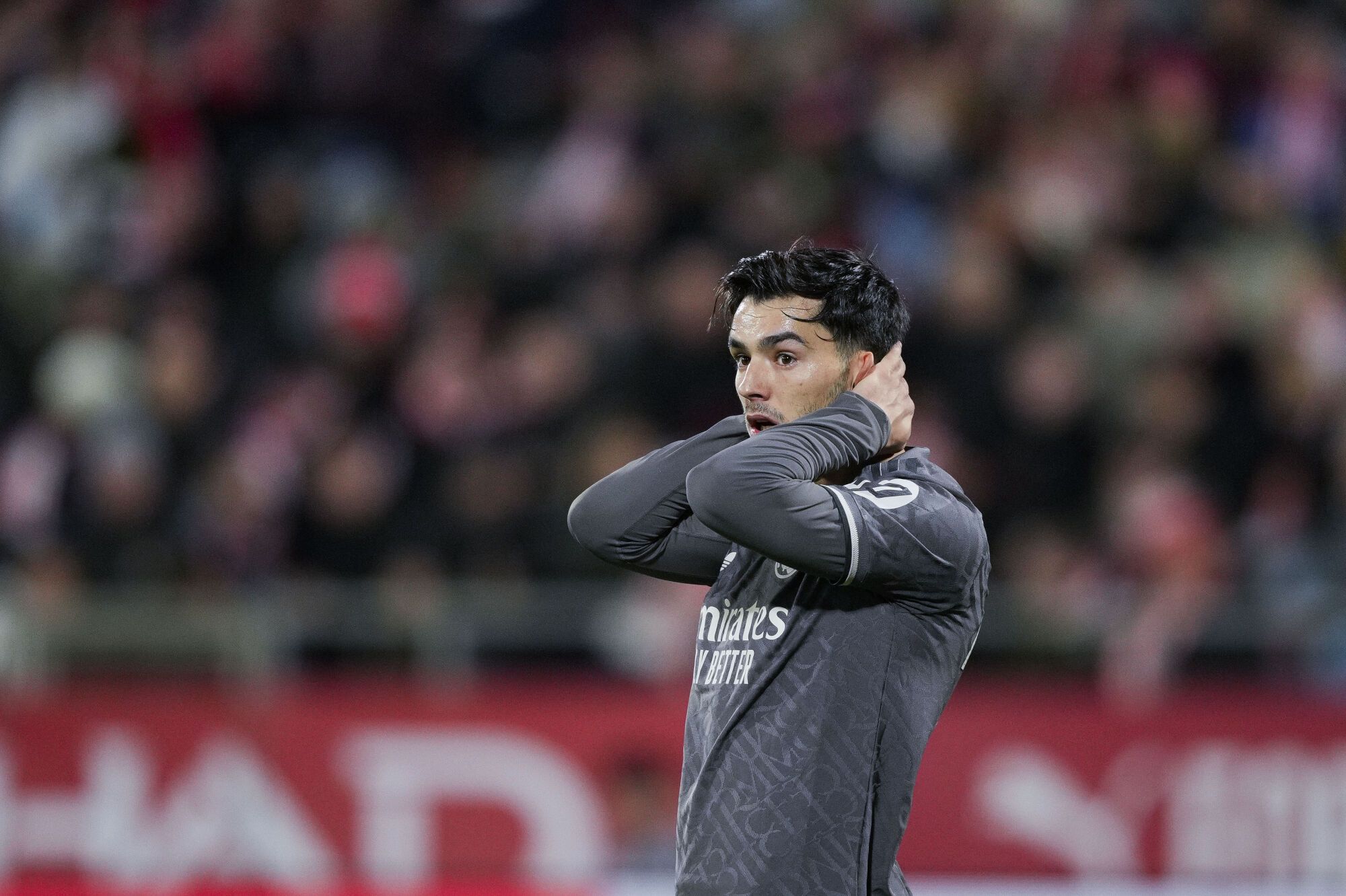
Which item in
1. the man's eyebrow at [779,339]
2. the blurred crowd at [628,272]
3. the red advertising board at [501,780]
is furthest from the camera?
the blurred crowd at [628,272]

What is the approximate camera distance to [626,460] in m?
8.80

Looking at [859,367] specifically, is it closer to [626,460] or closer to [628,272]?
[626,460]

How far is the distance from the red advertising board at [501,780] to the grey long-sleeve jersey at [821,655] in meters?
5.30

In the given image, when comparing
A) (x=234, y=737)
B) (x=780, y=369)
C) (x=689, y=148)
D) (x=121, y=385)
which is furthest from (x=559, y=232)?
(x=780, y=369)

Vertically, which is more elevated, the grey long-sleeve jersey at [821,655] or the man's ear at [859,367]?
the man's ear at [859,367]

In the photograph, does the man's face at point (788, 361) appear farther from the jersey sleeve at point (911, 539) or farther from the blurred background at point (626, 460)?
the blurred background at point (626, 460)

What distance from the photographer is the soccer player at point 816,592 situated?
313cm

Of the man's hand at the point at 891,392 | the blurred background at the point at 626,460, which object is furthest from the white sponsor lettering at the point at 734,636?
the blurred background at the point at 626,460

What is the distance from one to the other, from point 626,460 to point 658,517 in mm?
5361

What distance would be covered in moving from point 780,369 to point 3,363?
7.74 metres

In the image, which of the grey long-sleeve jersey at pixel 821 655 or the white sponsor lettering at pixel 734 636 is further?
the white sponsor lettering at pixel 734 636

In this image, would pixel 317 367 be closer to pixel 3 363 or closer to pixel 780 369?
pixel 3 363

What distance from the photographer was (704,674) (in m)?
3.38

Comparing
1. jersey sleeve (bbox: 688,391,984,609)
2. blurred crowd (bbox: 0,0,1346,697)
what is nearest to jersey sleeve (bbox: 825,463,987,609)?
jersey sleeve (bbox: 688,391,984,609)
